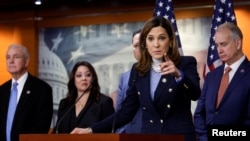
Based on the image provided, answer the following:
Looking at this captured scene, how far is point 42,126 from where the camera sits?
206 inches

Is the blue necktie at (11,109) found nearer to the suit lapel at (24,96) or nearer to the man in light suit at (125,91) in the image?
the suit lapel at (24,96)

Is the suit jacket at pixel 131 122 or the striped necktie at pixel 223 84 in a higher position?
the striped necktie at pixel 223 84

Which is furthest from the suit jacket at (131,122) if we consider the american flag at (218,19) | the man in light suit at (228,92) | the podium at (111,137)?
the podium at (111,137)

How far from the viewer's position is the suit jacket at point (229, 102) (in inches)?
165

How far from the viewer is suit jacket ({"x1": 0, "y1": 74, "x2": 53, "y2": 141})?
206 inches

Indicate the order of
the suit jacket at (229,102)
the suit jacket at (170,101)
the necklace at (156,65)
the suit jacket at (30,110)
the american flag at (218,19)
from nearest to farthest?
the suit jacket at (170,101) → the necklace at (156,65) → the suit jacket at (229,102) → the suit jacket at (30,110) → the american flag at (218,19)

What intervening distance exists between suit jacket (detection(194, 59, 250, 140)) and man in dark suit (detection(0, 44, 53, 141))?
1.48 metres

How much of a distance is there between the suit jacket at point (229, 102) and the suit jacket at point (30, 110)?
146 centimetres

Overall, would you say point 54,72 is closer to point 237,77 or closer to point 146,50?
point 237,77

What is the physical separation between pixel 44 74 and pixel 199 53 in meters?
2.08

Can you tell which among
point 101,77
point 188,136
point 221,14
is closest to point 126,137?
point 188,136

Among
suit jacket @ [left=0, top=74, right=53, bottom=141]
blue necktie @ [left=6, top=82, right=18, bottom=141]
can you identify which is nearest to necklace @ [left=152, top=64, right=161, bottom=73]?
Answer: suit jacket @ [left=0, top=74, right=53, bottom=141]

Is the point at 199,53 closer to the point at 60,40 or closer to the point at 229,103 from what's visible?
the point at 60,40

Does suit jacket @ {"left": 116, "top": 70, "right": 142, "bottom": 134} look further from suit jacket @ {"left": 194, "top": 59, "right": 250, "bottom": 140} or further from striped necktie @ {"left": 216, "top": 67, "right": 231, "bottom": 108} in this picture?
striped necktie @ {"left": 216, "top": 67, "right": 231, "bottom": 108}
